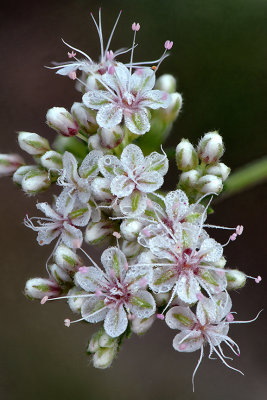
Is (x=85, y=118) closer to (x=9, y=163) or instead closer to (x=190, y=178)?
(x=9, y=163)

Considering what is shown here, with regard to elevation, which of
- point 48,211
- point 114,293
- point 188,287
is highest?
point 48,211

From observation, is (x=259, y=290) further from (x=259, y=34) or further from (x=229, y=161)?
(x=259, y=34)

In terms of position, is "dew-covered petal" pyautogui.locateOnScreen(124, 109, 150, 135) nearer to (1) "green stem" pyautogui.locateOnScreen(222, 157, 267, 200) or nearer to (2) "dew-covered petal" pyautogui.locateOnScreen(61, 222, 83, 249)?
(2) "dew-covered petal" pyautogui.locateOnScreen(61, 222, 83, 249)

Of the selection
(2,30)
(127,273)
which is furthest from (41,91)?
(127,273)

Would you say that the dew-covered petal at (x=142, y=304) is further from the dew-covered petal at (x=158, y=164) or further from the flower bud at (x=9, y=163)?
the flower bud at (x=9, y=163)

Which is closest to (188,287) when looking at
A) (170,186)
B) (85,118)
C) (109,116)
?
(109,116)

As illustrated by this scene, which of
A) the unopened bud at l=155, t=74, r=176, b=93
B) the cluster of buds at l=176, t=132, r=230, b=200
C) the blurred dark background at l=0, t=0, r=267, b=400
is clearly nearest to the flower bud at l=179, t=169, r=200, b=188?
the cluster of buds at l=176, t=132, r=230, b=200
